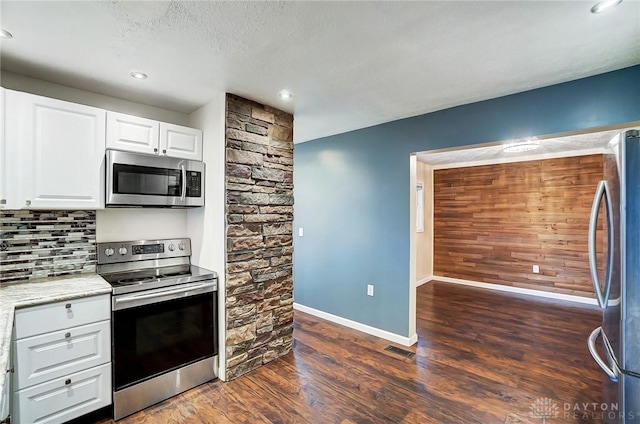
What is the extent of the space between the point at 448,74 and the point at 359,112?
0.97 m

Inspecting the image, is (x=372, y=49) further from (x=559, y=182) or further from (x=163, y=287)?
(x=559, y=182)

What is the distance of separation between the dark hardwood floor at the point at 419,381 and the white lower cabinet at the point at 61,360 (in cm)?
36

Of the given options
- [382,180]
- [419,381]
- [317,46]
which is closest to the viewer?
[317,46]

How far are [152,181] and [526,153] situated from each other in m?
5.37

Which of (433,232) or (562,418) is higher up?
(433,232)

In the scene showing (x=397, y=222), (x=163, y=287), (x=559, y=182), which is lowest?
(x=163, y=287)

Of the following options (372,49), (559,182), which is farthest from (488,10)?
(559,182)

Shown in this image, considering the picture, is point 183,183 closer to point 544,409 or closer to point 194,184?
point 194,184

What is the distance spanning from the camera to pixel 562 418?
1972mm

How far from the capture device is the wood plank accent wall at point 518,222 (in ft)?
14.9

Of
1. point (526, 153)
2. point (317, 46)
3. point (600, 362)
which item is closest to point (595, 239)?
point (600, 362)

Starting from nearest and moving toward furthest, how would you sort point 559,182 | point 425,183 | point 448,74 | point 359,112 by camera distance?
point 448,74, point 359,112, point 559,182, point 425,183

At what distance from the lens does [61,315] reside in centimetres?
177

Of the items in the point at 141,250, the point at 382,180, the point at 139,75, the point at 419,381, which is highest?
the point at 139,75
